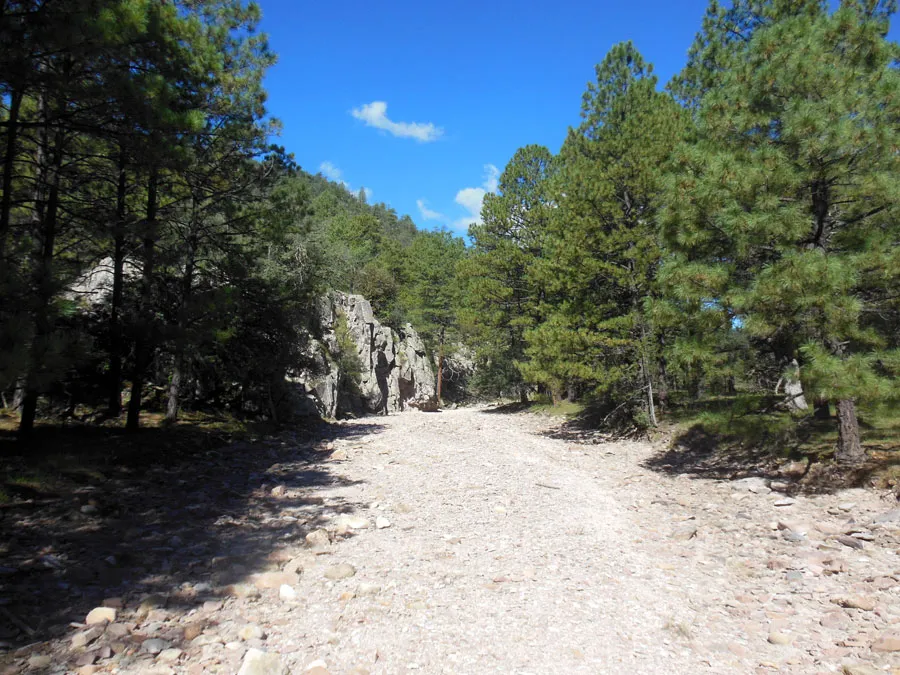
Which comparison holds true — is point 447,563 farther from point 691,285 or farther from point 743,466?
point 743,466

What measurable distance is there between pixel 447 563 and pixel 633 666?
2401mm

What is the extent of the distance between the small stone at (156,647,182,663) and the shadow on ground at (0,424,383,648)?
2.56 ft

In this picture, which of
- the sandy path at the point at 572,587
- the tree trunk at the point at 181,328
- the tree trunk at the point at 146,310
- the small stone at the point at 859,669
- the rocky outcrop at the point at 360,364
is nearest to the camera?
the small stone at the point at 859,669

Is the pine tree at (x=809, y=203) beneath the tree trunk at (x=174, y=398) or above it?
above

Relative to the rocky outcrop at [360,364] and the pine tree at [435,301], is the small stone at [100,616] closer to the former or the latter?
the rocky outcrop at [360,364]

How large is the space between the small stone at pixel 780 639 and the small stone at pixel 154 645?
4.85 m

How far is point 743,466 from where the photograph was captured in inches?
405

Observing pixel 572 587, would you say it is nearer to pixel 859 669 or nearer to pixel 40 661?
pixel 859 669

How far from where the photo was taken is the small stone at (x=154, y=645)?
12.5 ft

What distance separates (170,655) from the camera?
12.3 ft

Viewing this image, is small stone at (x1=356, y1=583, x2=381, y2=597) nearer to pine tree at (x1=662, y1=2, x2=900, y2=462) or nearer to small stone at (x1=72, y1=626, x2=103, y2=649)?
small stone at (x1=72, y1=626, x2=103, y2=649)

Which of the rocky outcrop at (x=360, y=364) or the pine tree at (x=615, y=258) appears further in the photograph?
the rocky outcrop at (x=360, y=364)

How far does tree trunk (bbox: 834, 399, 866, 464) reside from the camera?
8047 mm

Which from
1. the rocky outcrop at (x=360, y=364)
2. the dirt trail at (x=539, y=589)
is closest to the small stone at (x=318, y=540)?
the dirt trail at (x=539, y=589)
